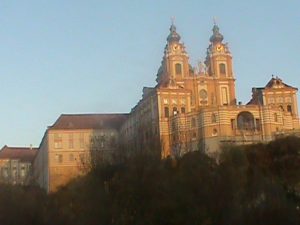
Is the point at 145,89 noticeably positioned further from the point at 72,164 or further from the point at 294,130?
the point at 294,130

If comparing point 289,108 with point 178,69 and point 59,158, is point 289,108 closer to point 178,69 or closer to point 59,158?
point 178,69

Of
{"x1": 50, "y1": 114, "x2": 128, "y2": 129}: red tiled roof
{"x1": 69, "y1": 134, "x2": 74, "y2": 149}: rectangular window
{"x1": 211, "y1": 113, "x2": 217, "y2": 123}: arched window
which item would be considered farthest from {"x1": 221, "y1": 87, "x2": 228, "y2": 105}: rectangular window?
{"x1": 69, "y1": 134, "x2": 74, "y2": 149}: rectangular window

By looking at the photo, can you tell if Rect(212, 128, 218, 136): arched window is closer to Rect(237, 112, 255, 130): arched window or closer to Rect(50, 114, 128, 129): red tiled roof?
Rect(237, 112, 255, 130): arched window

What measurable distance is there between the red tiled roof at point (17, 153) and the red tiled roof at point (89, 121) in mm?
27597

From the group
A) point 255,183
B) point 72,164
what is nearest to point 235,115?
point 72,164

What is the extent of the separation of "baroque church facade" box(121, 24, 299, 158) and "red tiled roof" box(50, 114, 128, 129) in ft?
16.2

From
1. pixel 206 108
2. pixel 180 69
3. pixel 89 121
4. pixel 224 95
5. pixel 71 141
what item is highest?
pixel 180 69

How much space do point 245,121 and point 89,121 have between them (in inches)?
1190

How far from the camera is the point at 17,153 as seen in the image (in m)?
134

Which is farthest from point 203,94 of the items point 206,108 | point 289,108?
point 206,108

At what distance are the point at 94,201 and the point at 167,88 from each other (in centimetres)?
5552

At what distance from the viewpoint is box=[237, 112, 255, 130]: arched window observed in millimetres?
87312

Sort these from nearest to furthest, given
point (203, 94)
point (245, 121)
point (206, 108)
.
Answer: point (206, 108)
point (245, 121)
point (203, 94)

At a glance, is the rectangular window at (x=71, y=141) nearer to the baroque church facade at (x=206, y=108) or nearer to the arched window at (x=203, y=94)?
the baroque church facade at (x=206, y=108)
